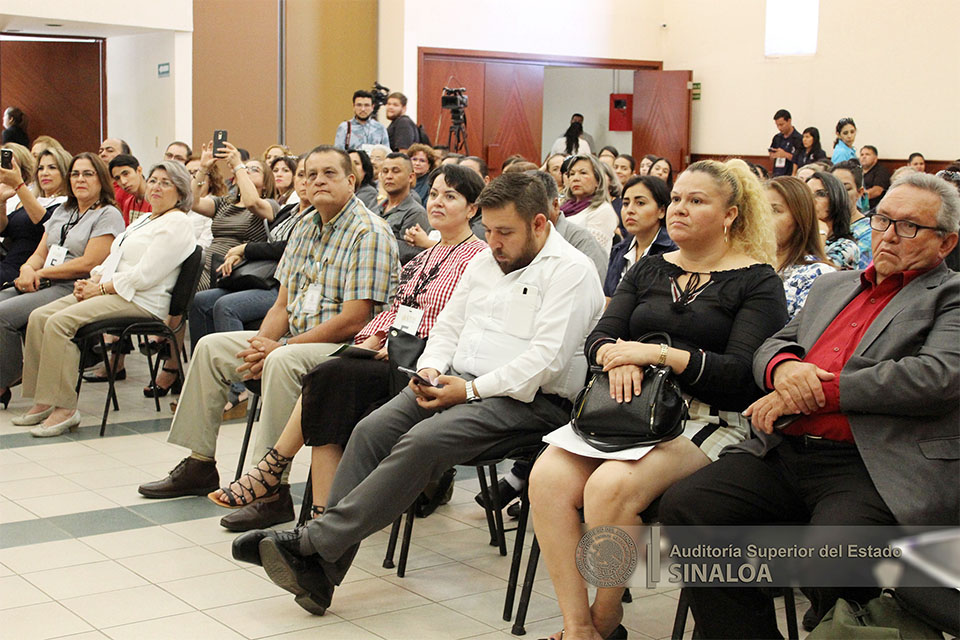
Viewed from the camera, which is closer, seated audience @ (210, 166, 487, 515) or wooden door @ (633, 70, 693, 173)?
seated audience @ (210, 166, 487, 515)

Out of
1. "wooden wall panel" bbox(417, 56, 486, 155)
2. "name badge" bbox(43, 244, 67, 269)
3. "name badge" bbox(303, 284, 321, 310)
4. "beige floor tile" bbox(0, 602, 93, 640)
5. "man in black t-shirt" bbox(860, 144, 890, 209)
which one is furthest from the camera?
"wooden wall panel" bbox(417, 56, 486, 155)

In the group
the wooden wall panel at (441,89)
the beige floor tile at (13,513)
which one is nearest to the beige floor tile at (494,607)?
the beige floor tile at (13,513)

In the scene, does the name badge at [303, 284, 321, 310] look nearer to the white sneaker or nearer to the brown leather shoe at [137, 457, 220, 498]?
the brown leather shoe at [137, 457, 220, 498]

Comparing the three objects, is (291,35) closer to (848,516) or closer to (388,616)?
(388,616)

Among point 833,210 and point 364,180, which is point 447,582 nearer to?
point 833,210

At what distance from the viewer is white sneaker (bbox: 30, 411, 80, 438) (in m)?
4.81

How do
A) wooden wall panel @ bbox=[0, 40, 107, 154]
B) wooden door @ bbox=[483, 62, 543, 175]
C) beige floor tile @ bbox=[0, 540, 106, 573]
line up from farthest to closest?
wooden door @ bbox=[483, 62, 543, 175], wooden wall panel @ bbox=[0, 40, 107, 154], beige floor tile @ bbox=[0, 540, 106, 573]

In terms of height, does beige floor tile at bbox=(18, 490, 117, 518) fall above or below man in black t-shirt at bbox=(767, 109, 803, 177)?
below

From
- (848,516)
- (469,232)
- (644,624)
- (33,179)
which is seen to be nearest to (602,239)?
(469,232)

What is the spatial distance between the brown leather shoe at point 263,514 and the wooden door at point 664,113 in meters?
10.3

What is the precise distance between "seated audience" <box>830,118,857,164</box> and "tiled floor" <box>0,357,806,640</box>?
7.83m

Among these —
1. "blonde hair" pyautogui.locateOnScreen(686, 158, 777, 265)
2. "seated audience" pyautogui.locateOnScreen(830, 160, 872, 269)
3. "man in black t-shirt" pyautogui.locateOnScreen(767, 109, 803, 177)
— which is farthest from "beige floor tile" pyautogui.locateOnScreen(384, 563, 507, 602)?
"man in black t-shirt" pyautogui.locateOnScreen(767, 109, 803, 177)

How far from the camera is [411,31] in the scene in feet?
38.1

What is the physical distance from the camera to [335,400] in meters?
3.32
